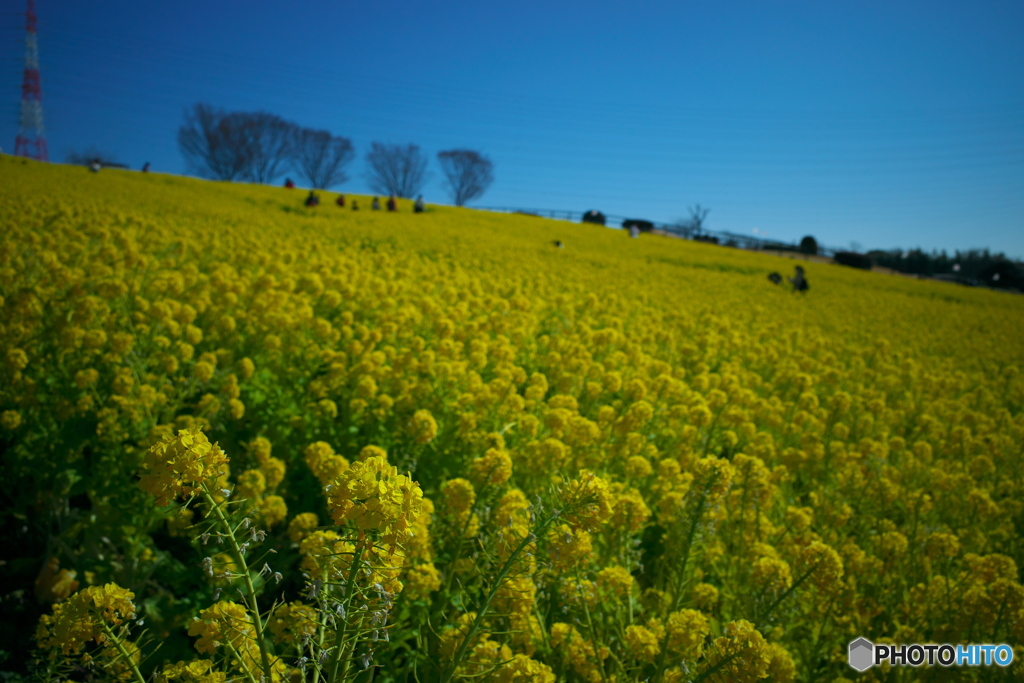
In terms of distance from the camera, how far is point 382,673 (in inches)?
79.5

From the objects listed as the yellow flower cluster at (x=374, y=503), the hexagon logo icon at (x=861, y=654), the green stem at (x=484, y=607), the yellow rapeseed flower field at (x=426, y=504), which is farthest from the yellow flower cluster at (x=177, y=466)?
the hexagon logo icon at (x=861, y=654)

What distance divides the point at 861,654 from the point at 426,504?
2243 millimetres

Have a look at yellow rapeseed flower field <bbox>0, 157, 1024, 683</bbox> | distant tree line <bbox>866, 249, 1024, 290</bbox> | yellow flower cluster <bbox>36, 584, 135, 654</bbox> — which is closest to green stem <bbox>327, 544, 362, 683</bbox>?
yellow rapeseed flower field <bbox>0, 157, 1024, 683</bbox>

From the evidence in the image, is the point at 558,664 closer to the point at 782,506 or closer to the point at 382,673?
the point at 382,673

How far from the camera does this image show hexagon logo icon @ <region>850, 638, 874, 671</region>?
2.59 meters

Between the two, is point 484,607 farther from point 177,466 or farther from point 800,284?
point 800,284

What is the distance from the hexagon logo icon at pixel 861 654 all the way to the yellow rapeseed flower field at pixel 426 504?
8 cm

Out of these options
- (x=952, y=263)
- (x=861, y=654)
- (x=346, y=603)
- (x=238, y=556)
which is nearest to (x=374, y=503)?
(x=346, y=603)

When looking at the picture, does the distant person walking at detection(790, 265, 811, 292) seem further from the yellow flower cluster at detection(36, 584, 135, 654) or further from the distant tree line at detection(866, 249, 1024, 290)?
the distant tree line at detection(866, 249, 1024, 290)

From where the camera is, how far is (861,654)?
266 centimetres

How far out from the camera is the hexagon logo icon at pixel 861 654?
8.49 feet

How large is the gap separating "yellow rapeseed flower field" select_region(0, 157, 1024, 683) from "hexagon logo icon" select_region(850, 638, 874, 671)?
8cm

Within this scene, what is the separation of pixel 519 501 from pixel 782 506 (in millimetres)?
2408

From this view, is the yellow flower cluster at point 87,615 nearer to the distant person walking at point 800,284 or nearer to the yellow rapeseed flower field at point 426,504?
the yellow rapeseed flower field at point 426,504
